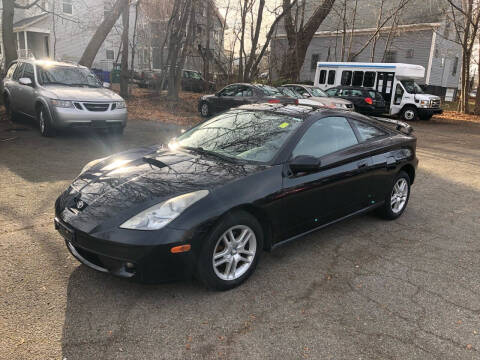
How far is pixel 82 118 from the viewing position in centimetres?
865

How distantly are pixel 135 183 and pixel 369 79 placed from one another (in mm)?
19031

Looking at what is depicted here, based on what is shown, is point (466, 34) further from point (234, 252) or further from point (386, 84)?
point (234, 252)

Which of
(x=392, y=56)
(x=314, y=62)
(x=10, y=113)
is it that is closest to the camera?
(x=10, y=113)

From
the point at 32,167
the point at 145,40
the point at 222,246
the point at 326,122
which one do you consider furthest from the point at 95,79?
the point at 145,40

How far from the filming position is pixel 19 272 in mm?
3488

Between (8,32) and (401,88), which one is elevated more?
(8,32)

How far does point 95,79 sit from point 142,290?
813 cm

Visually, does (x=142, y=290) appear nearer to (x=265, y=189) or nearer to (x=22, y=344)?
(x=22, y=344)

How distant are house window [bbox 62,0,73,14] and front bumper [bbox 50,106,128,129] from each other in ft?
83.6

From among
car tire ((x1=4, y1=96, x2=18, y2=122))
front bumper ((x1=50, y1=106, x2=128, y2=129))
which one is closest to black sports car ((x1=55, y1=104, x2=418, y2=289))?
front bumper ((x1=50, y1=106, x2=128, y2=129))

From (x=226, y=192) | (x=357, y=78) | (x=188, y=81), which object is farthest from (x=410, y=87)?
(x=226, y=192)

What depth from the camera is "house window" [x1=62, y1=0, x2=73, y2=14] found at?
29.8 metres

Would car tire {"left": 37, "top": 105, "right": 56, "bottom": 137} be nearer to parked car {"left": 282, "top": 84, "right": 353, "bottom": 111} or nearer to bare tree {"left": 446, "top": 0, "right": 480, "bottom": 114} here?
parked car {"left": 282, "top": 84, "right": 353, "bottom": 111}

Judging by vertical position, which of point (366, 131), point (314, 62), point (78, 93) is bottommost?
point (366, 131)
